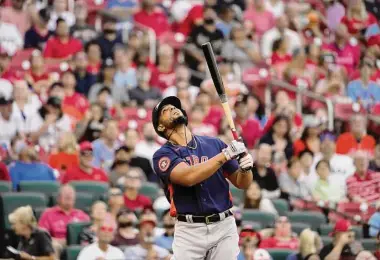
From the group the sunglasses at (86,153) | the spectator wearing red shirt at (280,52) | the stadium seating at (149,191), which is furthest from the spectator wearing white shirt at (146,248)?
the spectator wearing red shirt at (280,52)

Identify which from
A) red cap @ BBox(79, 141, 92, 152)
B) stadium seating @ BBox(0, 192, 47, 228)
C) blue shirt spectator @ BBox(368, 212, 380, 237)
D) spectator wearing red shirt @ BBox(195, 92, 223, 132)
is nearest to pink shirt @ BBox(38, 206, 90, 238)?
stadium seating @ BBox(0, 192, 47, 228)

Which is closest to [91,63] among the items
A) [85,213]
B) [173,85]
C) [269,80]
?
[173,85]

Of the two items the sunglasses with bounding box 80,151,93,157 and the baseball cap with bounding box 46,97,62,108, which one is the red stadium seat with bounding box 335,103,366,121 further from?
the sunglasses with bounding box 80,151,93,157

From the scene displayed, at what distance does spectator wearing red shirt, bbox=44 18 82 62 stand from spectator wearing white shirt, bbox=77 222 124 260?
5.25 metres

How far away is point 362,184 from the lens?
15.4 m

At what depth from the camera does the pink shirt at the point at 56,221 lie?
1308 centimetres

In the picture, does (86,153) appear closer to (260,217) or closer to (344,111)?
(260,217)

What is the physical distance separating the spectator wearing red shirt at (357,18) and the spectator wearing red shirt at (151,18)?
2975mm

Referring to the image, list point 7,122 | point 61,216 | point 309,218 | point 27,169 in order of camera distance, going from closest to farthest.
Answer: point 61,216 < point 27,169 < point 309,218 < point 7,122

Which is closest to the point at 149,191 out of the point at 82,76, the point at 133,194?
the point at 133,194

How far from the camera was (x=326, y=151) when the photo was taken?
15938 millimetres

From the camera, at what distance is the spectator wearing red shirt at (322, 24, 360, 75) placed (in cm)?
1925

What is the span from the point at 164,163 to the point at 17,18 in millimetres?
9168

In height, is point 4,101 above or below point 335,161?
above
